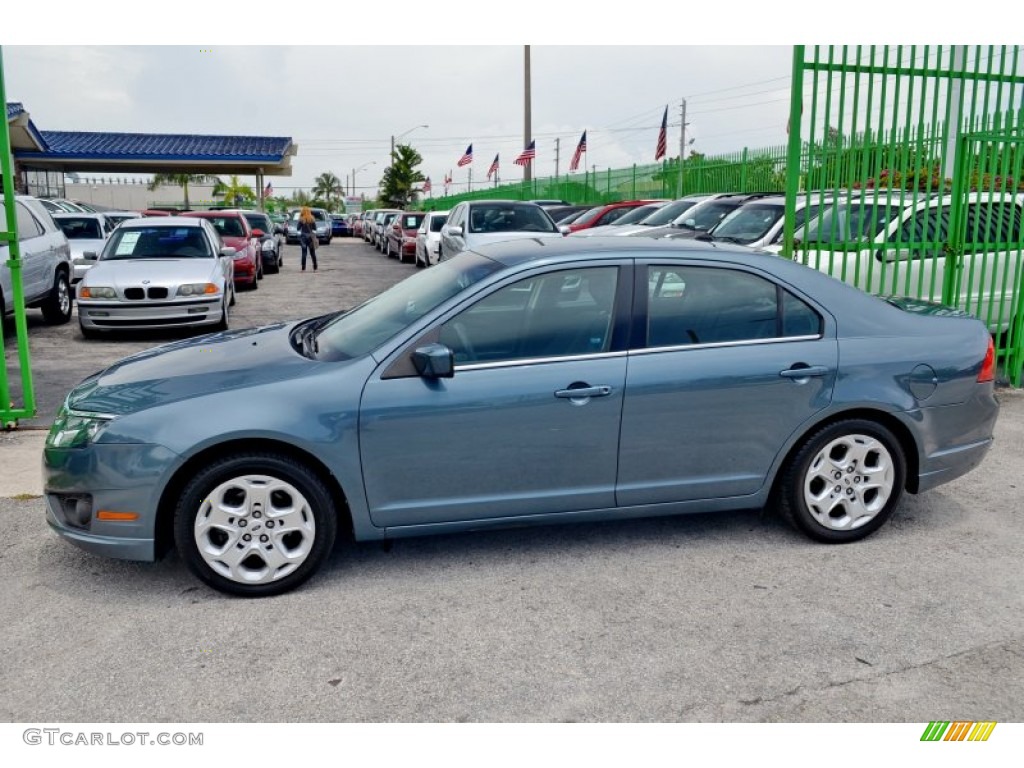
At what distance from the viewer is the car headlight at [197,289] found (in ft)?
36.3

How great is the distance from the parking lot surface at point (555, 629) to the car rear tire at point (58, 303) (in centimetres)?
809

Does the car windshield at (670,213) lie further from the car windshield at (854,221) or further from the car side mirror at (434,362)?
the car side mirror at (434,362)

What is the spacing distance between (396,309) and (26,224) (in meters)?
8.88

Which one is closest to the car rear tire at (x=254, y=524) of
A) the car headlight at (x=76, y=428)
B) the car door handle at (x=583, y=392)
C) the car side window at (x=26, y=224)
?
the car headlight at (x=76, y=428)

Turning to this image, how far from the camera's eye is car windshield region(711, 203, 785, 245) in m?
10.7


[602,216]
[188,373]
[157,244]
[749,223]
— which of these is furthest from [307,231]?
[188,373]

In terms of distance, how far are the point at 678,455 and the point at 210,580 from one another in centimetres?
224

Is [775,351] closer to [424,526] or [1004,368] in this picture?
[424,526]

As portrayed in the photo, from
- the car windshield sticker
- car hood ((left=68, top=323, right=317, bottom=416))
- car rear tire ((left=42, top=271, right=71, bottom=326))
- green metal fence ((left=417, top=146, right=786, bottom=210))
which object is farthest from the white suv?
green metal fence ((left=417, top=146, right=786, bottom=210))

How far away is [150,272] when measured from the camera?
11180 mm

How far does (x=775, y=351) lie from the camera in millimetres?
4414

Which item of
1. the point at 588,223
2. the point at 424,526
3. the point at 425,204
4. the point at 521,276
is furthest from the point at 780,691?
the point at 425,204

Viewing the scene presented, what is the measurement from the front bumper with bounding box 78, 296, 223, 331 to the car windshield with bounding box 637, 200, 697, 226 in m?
7.99
